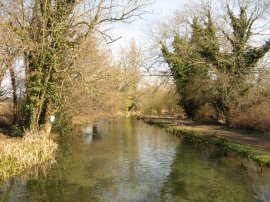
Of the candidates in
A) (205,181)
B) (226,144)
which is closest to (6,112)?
(226,144)

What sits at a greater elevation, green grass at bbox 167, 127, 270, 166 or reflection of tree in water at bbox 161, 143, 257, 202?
green grass at bbox 167, 127, 270, 166

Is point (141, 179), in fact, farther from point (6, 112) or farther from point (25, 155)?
point (6, 112)

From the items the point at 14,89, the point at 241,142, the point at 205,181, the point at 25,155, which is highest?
the point at 14,89

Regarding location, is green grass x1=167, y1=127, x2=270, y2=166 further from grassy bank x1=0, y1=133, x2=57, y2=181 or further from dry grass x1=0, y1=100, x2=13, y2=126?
dry grass x1=0, y1=100, x2=13, y2=126

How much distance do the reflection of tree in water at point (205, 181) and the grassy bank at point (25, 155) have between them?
616 centimetres

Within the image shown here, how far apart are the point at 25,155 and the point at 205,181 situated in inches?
305

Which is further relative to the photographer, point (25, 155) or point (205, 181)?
point (25, 155)

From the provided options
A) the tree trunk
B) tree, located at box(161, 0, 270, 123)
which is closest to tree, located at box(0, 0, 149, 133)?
the tree trunk

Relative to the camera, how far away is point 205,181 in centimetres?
1355

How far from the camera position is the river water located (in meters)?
11.4

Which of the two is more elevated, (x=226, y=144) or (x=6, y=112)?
(x=6, y=112)

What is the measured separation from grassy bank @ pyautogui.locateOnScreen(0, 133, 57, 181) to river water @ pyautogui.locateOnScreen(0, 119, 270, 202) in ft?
2.08

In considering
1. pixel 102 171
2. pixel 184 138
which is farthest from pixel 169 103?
pixel 102 171

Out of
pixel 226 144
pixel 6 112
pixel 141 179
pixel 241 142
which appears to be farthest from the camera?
pixel 6 112
